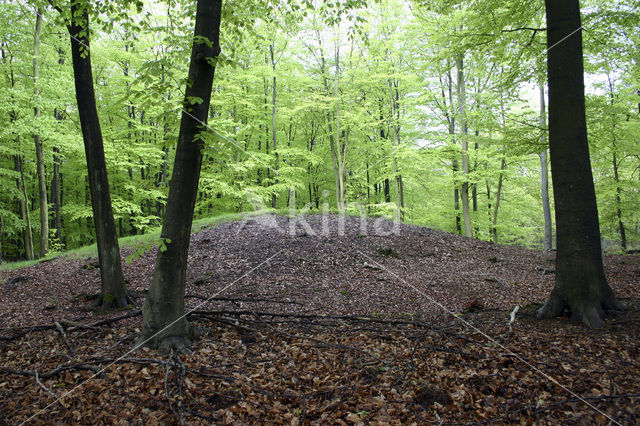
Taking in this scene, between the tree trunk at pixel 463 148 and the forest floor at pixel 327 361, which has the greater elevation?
the tree trunk at pixel 463 148

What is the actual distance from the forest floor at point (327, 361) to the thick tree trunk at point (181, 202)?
10.8 inches

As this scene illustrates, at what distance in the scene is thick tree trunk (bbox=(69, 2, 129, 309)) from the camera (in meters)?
5.04

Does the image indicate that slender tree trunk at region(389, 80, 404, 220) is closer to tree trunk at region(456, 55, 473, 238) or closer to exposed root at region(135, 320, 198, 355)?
tree trunk at region(456, 55, 473, 238)

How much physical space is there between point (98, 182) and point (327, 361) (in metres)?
4.44

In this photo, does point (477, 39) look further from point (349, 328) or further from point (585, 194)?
point (349, 328)

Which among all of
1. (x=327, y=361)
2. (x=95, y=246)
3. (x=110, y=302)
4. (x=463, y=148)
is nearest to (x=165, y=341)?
(x=327, y=361)

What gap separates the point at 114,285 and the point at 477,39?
286 inches

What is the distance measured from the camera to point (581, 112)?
405 cm

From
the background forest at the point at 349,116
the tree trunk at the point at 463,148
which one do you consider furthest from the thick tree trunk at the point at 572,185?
the tree trunk at the point at 463,148

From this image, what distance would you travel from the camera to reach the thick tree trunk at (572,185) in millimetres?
3926

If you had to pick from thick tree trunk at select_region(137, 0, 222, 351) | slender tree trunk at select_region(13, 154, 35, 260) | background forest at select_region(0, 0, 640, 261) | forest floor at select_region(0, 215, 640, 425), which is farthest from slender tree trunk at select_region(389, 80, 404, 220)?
slender tree trunk at select_region(13, 154, 35, 260)

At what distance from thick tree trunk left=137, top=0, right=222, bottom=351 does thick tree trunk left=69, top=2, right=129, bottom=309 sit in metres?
2.12

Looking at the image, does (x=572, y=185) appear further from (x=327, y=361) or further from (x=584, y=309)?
(x=327, y=361)

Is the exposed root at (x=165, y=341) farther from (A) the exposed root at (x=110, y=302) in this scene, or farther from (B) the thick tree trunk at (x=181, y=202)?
(A) the exposed root at (x=110, y=302)
